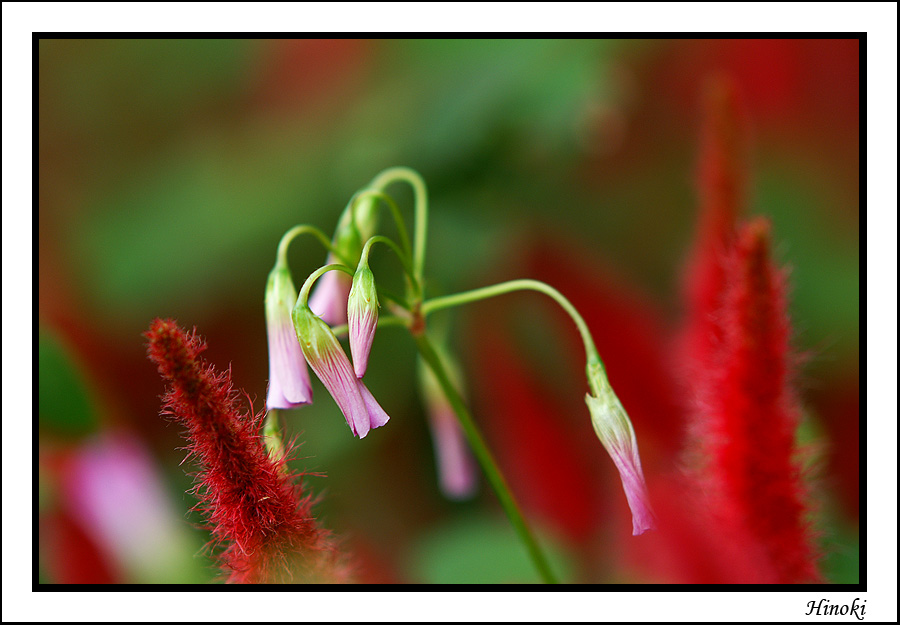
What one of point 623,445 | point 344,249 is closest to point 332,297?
point 344,249

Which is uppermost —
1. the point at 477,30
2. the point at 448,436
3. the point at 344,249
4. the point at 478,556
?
the point at 477,30

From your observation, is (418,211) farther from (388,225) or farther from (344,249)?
(388,225)

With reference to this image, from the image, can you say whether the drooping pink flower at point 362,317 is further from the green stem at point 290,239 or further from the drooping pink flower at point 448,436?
the drooping pink flower at point 448,436

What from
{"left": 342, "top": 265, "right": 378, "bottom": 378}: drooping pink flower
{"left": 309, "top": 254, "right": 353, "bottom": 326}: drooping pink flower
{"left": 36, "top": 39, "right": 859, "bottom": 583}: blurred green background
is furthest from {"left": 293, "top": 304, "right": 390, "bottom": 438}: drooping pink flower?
{"left": 36, "top": 39, "right": 859, "bottom": 583}: blurred green background

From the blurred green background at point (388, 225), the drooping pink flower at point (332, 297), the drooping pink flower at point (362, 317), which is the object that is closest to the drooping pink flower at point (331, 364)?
the drooping pink flower at point (362, 317)

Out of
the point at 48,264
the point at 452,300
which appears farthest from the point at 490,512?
the point at 48,264

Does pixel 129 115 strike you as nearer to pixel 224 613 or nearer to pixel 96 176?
pixel 96 176

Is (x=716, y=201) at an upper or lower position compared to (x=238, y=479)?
upper

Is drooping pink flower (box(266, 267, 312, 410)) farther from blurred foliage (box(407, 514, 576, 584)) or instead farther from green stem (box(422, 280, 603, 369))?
blurred foliage (box(407, 514, 576, 584))
